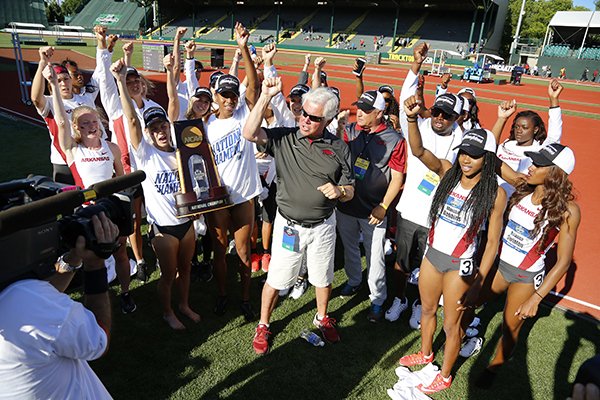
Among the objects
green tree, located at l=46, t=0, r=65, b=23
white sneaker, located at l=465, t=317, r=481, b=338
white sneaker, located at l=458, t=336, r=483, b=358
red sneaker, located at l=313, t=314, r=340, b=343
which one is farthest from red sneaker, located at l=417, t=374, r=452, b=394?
green tree, located at l=46, t=0, r=65, b=23

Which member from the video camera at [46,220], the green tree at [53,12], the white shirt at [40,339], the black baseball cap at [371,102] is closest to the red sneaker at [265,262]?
the black baseball cap at [371,102]

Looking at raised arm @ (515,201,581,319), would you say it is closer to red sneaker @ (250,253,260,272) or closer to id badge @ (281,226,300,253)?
id badge @ (281,226,300,253)

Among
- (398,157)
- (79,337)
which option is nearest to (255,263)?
(398,157)

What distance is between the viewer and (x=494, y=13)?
43562 millimetres

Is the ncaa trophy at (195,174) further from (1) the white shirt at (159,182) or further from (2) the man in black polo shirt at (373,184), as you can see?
(2) the man in black polo shirt at (373,184)

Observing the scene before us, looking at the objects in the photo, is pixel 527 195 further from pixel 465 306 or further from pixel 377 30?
pixel 377 30

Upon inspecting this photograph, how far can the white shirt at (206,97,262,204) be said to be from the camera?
385 cm

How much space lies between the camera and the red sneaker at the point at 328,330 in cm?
380

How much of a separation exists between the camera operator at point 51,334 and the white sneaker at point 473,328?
345 cm

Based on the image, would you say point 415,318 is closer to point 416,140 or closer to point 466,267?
point 466,267

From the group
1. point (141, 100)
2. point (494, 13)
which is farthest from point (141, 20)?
point (141, 100)

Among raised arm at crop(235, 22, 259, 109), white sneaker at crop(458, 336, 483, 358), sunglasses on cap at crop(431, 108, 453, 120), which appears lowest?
white sneaker at crop(458, 336, 483, 358)

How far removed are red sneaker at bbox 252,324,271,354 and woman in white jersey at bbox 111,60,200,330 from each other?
96 centimetres

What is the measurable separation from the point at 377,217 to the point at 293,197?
3.40 feet
